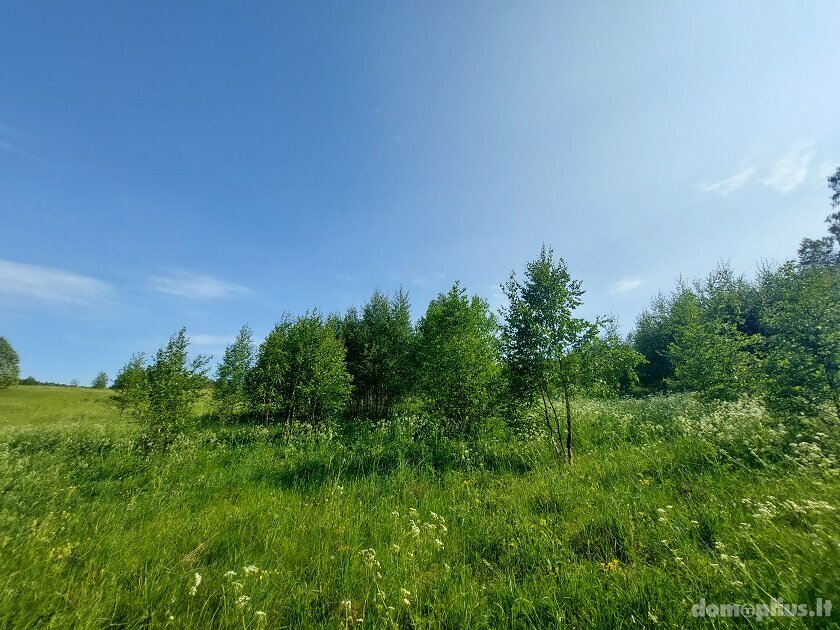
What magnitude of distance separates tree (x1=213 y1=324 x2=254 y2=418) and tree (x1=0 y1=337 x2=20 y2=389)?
75.6 m

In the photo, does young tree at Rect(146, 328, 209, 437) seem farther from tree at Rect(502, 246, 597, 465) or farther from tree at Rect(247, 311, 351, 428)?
→ tree at Rect(502, 246, 597, 465)

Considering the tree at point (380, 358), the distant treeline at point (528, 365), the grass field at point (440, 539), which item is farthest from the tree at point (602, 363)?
the tree at point (380, 358)

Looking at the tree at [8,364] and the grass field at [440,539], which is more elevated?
the tree at [8,364]

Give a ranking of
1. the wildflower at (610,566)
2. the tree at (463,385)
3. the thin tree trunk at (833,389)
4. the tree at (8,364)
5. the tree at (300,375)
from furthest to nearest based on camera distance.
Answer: the tree at (8,364), the tree at (300,375), the tree at (463,385), the thin tree trunk at (833,389), the wildflower at (610,566)

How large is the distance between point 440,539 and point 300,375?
20.5 m

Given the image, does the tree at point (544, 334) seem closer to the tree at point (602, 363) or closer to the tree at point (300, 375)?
the tree at point (602, 363)

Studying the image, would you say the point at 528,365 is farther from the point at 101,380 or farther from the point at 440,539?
the point at 101,380

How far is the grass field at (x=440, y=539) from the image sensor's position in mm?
3371

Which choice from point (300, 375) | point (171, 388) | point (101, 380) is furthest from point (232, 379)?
point (101, 380)

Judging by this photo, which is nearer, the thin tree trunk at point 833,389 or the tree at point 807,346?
the thin tree trunk at point 833,389

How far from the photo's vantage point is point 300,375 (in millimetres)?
23766

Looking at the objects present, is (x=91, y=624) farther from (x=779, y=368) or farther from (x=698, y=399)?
(x=698, y=399)

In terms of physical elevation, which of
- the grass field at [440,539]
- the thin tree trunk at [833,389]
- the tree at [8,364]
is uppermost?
the tree at [8,364]

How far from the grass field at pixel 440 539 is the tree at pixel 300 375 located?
13.0 meters
